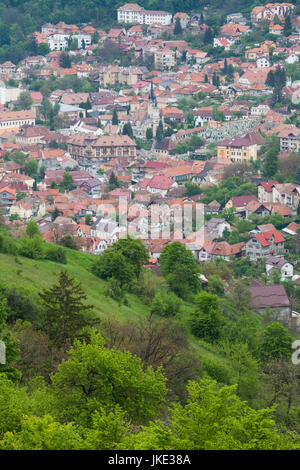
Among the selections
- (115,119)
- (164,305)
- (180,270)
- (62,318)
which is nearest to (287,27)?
(115,119)

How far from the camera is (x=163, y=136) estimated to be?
48.8 m

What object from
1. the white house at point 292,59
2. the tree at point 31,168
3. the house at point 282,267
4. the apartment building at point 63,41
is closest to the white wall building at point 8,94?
the apartment building at point 63,41

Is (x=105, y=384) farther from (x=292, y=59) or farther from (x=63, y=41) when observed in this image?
(x=63, y=41)

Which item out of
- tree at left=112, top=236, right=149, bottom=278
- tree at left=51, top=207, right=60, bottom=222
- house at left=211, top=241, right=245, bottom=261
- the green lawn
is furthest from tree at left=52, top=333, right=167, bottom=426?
tree at left=51, top=207, right=60, bottom=222

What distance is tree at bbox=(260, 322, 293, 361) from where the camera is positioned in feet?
64.9

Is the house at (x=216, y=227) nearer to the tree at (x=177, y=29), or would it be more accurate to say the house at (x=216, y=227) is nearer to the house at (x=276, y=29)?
the house at (x=276, y=29)

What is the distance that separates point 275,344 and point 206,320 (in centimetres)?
173

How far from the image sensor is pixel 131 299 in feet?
70.0

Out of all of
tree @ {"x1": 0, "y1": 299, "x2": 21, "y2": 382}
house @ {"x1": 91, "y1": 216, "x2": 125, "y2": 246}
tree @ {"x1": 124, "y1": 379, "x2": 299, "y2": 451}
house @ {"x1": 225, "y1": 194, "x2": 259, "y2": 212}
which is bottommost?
house @ {"x1": 225, "y1": 194, "x2": 259, "y2": 212}

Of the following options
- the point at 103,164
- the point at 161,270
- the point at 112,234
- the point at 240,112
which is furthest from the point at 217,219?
the point at 240,112

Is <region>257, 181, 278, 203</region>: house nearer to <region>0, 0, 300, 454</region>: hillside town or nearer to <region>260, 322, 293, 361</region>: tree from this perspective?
<region>0, 0, 300, 454</region>: hillside town

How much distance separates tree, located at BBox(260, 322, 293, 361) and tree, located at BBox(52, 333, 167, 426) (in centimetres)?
882

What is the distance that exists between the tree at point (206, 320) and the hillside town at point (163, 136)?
5.12 meters

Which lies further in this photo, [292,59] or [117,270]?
[292,59]
